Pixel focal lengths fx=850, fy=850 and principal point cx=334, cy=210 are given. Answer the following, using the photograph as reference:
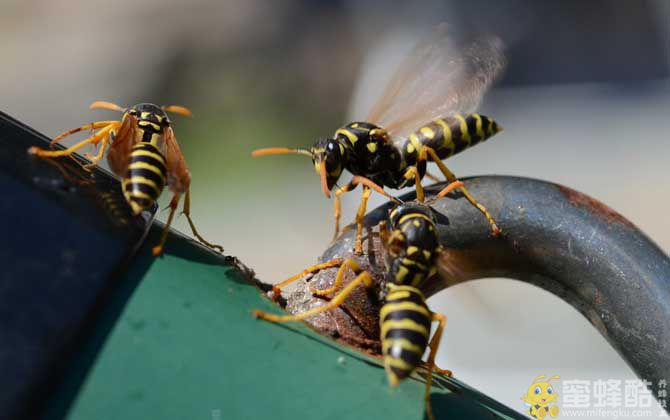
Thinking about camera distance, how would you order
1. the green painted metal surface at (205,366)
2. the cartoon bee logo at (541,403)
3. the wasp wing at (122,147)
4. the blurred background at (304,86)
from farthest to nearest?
the blurred background at (304,86) → the cartoon bee logo at (541,403) → the wasp wing at (122,147) → the green painted metal surface at (205,366)

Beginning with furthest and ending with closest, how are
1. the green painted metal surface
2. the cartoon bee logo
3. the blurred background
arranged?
1. the blurred background
2. the cartoon bee logo
3. the green painted metal surface

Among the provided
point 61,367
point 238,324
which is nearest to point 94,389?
point 61,367

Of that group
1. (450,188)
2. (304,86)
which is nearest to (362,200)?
(450,188)

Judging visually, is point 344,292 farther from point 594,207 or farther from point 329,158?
point 329,158

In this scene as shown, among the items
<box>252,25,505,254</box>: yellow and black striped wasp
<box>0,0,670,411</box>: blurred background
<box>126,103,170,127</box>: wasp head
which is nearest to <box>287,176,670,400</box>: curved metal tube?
<box>126,103,170,127</box>: wasp head

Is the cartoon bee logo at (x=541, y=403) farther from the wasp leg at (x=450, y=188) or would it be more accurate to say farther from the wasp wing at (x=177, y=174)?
the wasp wing at (x=177, y=174)

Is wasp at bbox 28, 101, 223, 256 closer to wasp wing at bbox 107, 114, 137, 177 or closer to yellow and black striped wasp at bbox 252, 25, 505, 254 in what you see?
wasp wing at bbox 107, 114, 137, 177

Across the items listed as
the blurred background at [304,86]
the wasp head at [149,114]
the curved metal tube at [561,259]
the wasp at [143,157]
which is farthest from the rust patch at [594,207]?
the blurred background at [304,86]
